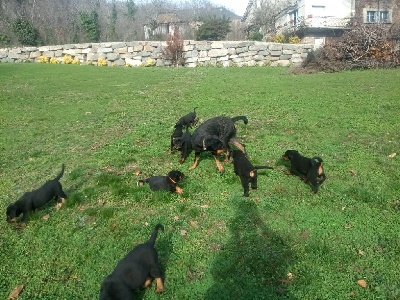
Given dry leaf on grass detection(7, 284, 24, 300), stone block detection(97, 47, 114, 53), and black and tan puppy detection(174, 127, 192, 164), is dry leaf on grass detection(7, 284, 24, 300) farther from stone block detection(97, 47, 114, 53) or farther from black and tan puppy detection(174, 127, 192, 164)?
stone block detection(97, 47, 114, 53)

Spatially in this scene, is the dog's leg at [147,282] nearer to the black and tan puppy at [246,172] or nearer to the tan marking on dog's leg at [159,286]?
the tan marking on dog's leg at [159,286]

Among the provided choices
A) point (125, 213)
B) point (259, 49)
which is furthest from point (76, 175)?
point (259, 49)

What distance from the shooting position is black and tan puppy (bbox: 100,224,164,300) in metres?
3.06

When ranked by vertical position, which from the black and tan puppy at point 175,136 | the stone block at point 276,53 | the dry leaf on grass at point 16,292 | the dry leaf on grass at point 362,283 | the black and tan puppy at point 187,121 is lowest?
the dry leaf on grass at point 16,292

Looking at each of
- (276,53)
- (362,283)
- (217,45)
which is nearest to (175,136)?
(362,283)

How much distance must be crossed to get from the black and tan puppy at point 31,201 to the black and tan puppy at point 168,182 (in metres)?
1.48

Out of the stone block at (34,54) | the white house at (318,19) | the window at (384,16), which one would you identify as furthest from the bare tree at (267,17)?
the stone block at (34,54)

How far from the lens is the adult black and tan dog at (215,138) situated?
19.4 ft

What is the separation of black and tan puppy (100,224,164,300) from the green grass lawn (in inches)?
8.4

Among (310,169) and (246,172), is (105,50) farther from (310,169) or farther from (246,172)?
(310,169)

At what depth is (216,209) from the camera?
4836 millimetres

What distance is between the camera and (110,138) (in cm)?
820

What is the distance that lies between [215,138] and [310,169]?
177cm

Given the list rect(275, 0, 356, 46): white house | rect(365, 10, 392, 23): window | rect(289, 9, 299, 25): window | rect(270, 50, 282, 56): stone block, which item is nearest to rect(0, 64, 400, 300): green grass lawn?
rect(270, 50, 282, 56): stone block
